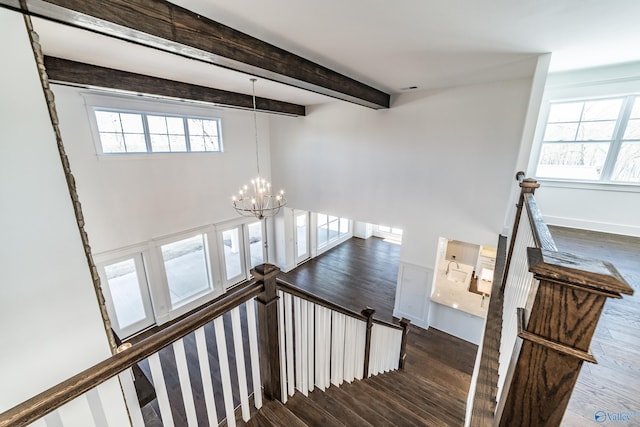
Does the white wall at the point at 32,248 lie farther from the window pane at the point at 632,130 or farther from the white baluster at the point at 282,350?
the window pane at the point at 632,130

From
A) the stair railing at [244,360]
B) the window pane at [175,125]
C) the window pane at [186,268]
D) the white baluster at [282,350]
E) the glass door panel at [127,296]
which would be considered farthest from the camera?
the window pane at [186,268]

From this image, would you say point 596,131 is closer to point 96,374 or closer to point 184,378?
point 184,378

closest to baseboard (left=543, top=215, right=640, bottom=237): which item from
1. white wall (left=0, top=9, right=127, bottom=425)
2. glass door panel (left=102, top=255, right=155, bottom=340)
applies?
white wall (left=0, top=9, right=127, bottom=425)

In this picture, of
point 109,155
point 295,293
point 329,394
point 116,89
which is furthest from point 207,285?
point 295,293

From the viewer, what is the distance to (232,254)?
7.03 metres

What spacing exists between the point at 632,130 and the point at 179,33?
218 inches

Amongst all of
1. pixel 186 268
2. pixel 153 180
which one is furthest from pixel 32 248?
pixel 186 268

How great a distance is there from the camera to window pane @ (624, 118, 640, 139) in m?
3.35

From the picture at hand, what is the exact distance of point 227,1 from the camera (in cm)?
189

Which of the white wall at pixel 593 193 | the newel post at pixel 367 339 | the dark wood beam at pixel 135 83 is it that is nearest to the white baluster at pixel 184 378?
the newel post at pixel 367 339

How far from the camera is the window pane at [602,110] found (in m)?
3.46

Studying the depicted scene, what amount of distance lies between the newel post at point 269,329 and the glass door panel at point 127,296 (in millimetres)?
4614

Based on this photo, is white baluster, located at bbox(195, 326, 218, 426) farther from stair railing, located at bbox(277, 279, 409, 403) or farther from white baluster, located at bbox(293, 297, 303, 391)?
white baluster, located at bbox(293, 297, 303, 391)

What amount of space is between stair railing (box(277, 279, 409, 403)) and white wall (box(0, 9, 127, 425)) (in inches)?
39.4
